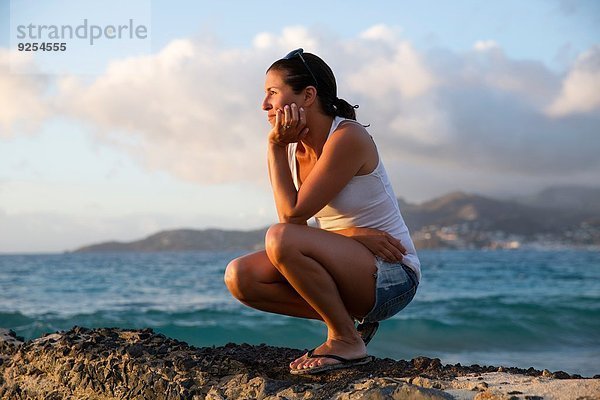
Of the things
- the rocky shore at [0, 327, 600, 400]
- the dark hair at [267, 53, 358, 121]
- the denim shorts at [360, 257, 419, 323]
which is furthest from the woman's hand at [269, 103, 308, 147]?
the rocky shore at [0, 327, 600, 400]

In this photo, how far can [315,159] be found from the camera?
12.9ft

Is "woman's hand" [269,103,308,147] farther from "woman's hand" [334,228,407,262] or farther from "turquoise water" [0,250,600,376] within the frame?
"turquoise water" [0,250,600,376]

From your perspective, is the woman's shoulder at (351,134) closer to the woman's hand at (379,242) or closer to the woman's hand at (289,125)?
the woman's hand at (289,125)

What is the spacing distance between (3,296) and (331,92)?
53.3 feet

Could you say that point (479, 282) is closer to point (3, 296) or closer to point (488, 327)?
point (488, 327)

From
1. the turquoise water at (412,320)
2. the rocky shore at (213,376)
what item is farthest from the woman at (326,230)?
the turquoise water at (412,320)

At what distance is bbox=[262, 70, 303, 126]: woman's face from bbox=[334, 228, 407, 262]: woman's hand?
2.41 ft

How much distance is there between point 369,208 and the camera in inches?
151

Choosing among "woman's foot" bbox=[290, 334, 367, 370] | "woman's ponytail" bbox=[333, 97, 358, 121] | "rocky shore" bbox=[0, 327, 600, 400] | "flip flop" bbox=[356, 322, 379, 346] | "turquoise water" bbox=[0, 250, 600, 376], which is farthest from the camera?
"turquoise water" bbox=[0, 250, 600, 376]

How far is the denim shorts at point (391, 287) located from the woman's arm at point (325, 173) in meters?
0.44

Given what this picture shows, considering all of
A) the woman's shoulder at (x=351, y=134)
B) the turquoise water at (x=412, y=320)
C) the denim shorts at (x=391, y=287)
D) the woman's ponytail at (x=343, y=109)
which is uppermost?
the woman's ponytail at (x=343, y=109)

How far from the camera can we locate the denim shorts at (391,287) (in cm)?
376

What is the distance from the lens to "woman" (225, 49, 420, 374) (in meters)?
3.64

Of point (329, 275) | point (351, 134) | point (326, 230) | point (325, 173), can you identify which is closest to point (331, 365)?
point (329, 275)
